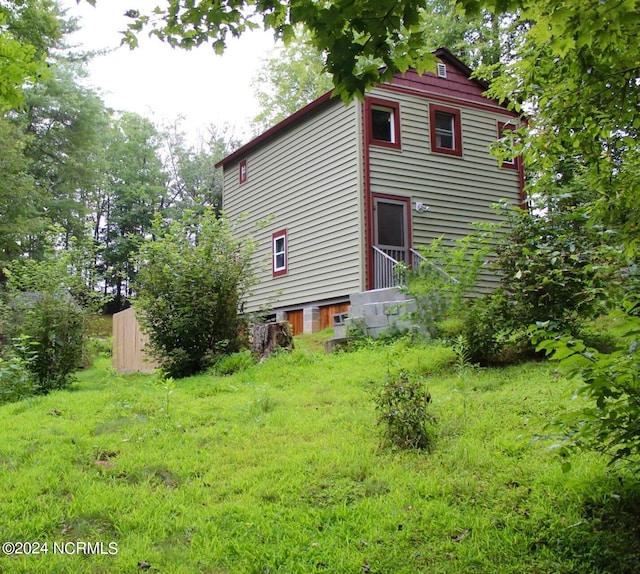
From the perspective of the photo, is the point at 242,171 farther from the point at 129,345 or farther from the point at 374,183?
the point at 129,345

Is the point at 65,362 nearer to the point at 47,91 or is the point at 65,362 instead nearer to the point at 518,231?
→ the point at 518,231

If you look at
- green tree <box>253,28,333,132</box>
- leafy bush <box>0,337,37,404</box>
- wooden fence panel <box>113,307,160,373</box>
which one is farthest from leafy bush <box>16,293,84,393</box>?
green tree <box>253,28,333,132</box>

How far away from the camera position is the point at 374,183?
42.2 ft

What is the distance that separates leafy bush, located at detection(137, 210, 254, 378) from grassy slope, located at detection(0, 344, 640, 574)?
11.6 feet

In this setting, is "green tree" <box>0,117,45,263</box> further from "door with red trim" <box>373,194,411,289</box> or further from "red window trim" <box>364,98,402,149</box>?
"door with red trim" <box>373,194,411,289</box>

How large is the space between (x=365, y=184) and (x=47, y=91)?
63.6 feet

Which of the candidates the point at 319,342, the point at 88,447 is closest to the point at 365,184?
the point at 319,342

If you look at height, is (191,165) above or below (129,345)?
above

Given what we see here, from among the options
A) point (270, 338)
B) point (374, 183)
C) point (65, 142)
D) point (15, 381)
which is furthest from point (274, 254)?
point (65, 142)

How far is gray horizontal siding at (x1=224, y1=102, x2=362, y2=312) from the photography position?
42.5 ft

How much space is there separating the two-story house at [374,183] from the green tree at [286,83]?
1259 cm

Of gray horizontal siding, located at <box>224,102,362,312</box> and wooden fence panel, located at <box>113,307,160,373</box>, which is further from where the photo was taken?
wooden fence panel, located at <box>113,307,160,373</box>

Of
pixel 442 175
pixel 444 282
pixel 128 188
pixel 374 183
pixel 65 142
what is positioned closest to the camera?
pixel 444 282

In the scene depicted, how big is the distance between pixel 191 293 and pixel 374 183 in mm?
5270
